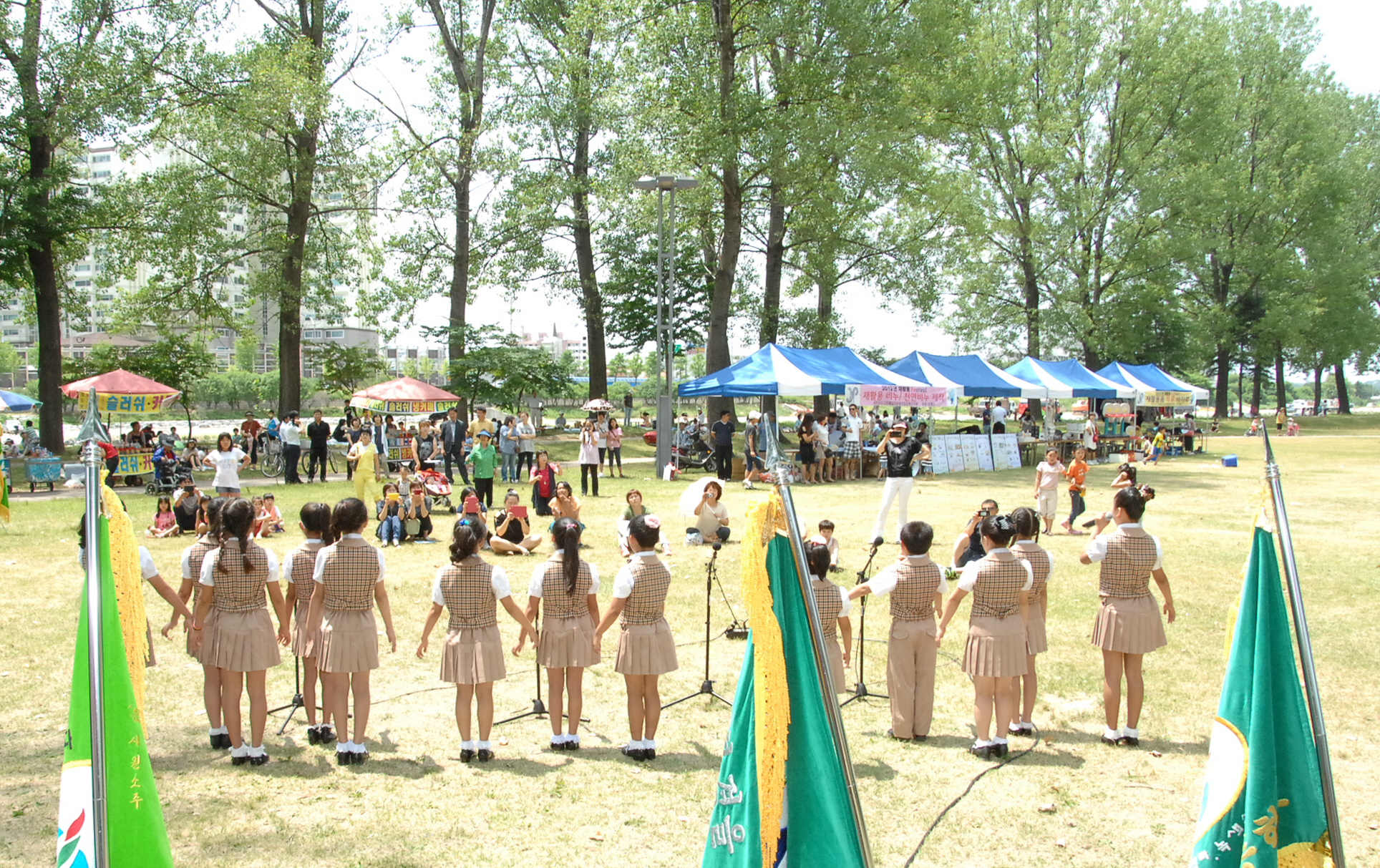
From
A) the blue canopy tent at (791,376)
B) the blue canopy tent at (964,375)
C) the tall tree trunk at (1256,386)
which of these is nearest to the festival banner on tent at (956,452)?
the blue canopy tent at (964,375)

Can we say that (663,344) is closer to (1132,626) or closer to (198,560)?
(198,560)

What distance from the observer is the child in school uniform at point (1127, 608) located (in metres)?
5.65

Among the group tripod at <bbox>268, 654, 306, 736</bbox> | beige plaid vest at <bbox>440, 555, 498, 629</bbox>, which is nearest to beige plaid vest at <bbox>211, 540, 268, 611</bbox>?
tripod at <bbox>268, 654, 306, 736</bbox>

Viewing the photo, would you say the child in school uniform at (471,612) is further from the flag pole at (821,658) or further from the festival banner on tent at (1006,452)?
the festival banner on tent at (1006,452)

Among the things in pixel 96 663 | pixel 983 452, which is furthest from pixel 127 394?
pixel 96 663

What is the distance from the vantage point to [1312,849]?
3.46m

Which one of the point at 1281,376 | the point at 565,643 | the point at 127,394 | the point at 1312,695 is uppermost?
the point at 1281,376

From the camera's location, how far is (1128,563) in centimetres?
568

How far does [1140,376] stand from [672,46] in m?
20.1

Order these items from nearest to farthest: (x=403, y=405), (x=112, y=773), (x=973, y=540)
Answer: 1. (x=112, y=773)
2. (x=973, y=540)
3. (x=403, y=405)

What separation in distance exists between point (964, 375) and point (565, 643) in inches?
836

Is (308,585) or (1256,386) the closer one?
(308,585)

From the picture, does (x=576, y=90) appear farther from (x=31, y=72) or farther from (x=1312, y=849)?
(x=1312, y=849)

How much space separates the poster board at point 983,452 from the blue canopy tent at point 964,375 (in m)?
1.16
